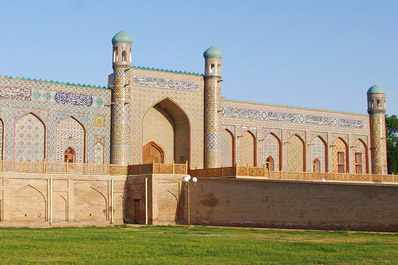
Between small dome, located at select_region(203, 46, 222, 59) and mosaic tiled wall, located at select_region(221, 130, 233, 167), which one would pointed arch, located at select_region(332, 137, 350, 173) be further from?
small dome, located at select_region(203, 46, 222, 59)

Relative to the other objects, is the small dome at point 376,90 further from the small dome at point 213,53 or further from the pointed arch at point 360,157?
the small dome at point 213,53

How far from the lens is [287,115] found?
104 feet

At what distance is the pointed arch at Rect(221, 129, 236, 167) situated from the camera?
1155 inches

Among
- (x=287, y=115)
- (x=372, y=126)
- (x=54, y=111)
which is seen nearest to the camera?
(x=54, y=111)

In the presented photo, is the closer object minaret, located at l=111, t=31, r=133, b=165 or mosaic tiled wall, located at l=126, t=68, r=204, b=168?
minaret, located at l=111, t=31, r=133, b=165

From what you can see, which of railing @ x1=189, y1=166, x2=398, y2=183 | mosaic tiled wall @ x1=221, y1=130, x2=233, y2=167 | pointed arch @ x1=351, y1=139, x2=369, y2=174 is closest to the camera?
railing @ x1=189, y1=166, x2=398, y2=183

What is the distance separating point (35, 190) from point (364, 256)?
14.7 metres

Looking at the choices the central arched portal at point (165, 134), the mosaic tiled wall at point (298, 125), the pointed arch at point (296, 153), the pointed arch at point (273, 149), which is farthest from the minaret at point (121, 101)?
the pointed arch at point (296, 153)

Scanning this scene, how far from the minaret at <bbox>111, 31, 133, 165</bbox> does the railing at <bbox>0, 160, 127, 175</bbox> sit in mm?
442

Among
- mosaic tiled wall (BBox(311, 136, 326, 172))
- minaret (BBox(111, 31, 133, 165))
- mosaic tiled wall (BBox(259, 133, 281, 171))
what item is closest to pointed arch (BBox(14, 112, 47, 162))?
minaret (BBox(111, 31, 133, 165))

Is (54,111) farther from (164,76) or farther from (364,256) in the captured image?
(364,256)

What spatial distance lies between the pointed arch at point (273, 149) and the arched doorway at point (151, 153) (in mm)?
5366

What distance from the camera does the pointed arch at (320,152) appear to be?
3234 cm

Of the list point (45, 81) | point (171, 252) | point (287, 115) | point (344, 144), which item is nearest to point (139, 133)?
point (45, 81)
